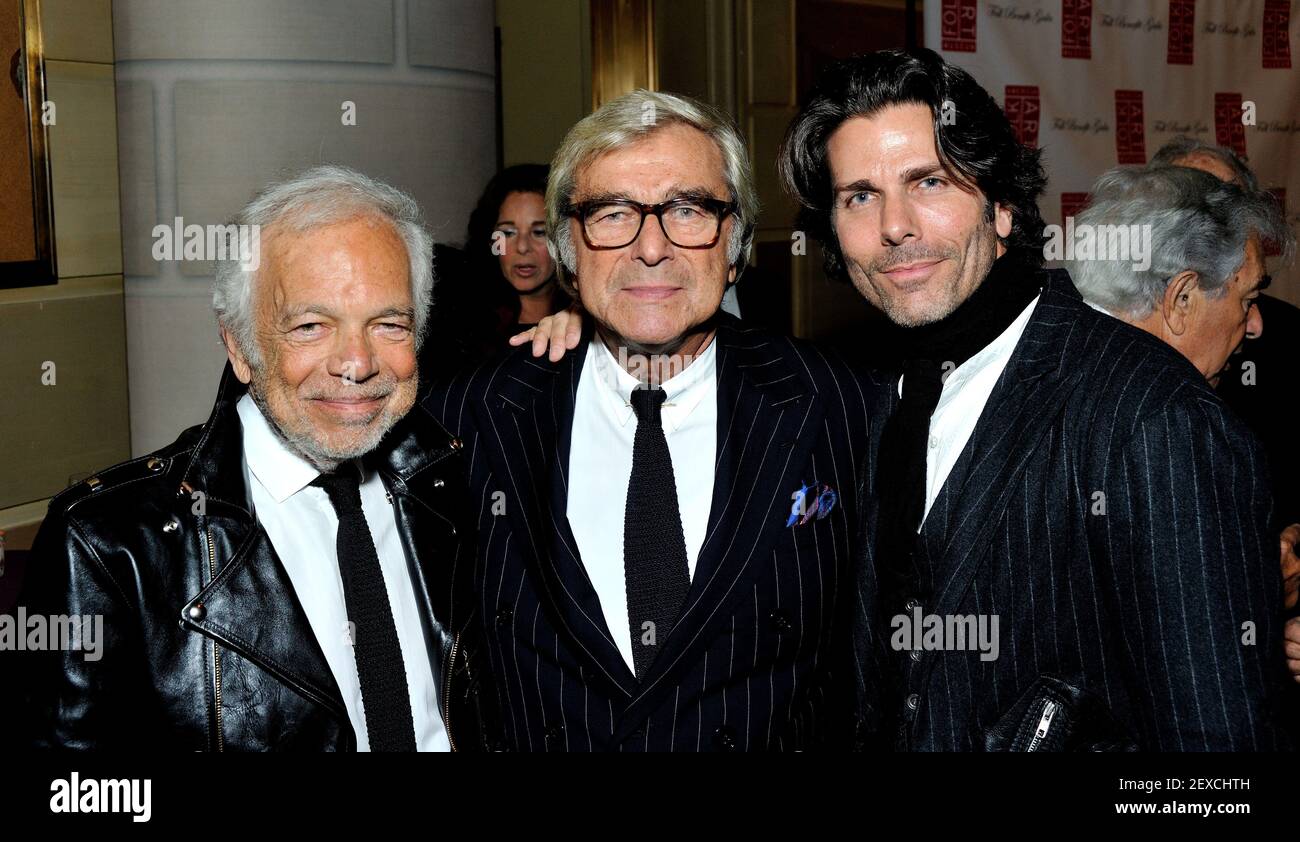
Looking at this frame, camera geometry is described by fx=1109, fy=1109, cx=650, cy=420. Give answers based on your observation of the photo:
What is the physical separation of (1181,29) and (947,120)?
413 cm

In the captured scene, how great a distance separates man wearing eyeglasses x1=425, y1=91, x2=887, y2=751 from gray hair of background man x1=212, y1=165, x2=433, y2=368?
387 millimetres

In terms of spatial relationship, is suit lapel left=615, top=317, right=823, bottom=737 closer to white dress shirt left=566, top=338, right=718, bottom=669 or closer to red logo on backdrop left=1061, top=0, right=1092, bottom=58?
white dress shirt left=566, top=338, right=718, bottom=669

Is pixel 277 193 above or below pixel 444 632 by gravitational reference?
above

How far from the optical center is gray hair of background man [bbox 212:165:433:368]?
6.66ft

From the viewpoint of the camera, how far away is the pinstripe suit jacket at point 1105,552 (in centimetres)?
156

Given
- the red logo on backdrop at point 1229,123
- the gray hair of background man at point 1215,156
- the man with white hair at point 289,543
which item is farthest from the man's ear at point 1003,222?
the red logo on backdrop at point 1229,123

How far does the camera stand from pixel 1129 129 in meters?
5.16

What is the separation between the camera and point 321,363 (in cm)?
201

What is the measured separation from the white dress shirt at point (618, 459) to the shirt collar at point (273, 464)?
535mm

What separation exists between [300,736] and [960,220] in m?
1.51
